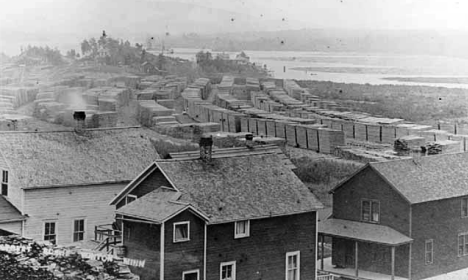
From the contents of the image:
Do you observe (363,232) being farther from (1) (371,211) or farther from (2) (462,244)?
(2) (462,244)

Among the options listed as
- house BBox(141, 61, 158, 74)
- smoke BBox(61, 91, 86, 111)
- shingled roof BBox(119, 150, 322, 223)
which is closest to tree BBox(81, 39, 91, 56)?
smoke BBox(61, 91, 86, 111)

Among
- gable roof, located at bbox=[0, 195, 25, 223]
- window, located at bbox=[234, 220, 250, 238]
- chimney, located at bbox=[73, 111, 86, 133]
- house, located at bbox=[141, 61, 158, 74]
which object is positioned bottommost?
window, located at bbox=[234, 220, 250, 238]

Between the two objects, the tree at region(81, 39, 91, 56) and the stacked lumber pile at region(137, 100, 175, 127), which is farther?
the stacked lumber pile at region(137, 100, 175, 127)

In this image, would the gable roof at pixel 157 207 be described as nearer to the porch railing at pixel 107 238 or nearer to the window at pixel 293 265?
the porch railing at pixel 107 238

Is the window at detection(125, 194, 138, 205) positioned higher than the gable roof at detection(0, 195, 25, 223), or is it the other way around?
the window at detection(125, 194, 138, 205)

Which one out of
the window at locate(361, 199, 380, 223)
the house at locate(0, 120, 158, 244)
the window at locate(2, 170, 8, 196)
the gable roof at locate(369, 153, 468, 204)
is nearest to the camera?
the house at locate(0, 120, 158, 244)

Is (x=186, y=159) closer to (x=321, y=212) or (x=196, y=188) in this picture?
(x=196, y=188)

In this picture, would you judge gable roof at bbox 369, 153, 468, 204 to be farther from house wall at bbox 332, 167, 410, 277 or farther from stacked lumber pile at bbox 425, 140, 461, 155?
stacked lumber pile at bbox 425, 140, 461, 155
